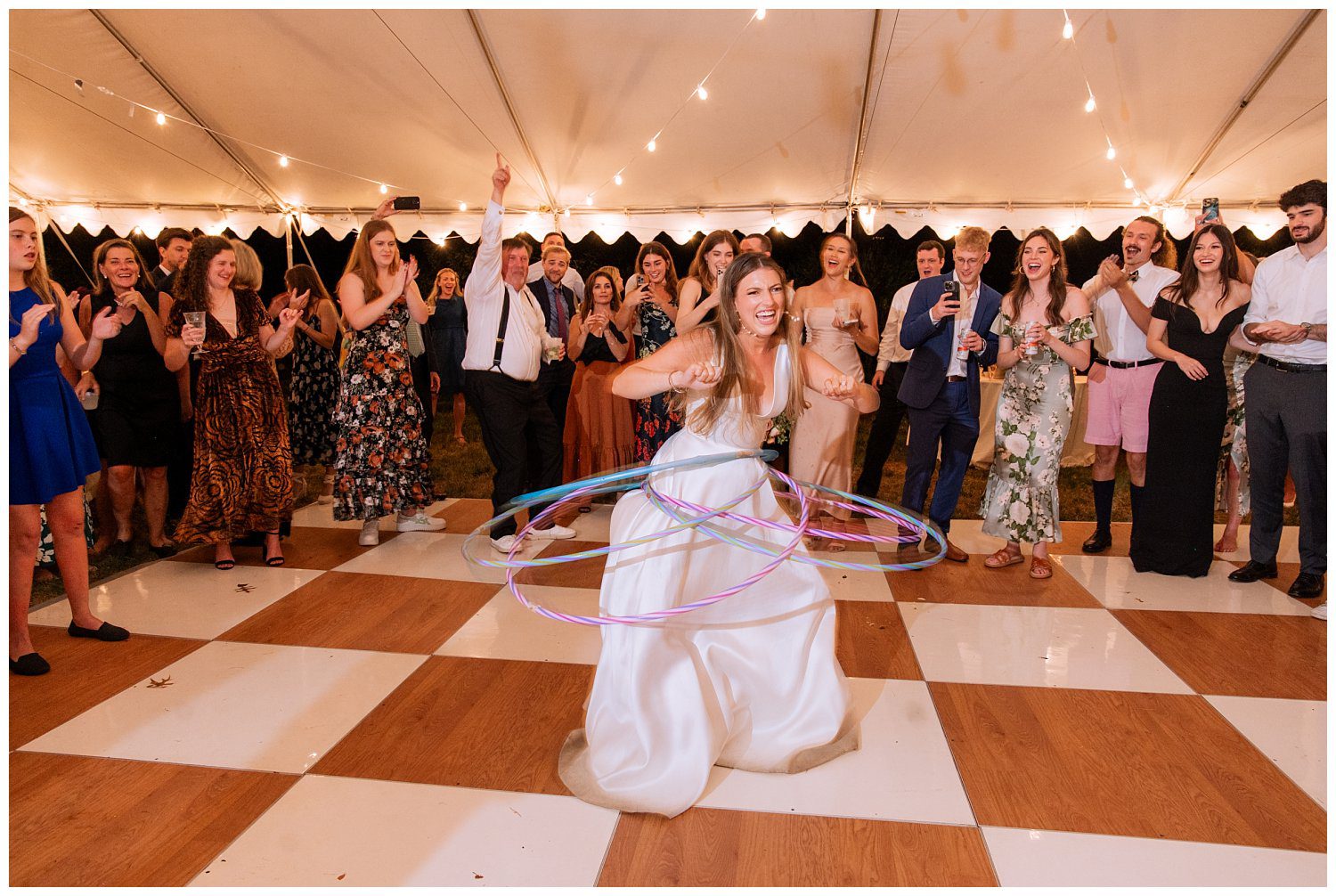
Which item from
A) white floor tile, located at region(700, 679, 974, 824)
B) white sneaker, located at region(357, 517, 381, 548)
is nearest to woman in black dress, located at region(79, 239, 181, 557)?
white sneaker, located at region(357, 517, 381, 548)

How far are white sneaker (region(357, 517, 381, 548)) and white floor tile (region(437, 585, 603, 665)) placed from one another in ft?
4.11

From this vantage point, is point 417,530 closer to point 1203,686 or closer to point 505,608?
point 505,608

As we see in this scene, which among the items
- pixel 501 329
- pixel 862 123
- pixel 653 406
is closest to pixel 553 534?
pixel 653 406

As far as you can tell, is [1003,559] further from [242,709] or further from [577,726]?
[242,709]

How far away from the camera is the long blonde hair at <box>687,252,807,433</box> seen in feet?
8.49

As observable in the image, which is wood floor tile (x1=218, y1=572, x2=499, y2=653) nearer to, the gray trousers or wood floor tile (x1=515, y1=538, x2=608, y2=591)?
wood floor tile (x1=515, y1=538, x2=608, y2=591)

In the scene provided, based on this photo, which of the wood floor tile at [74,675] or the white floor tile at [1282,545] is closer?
the wood floor tile at [74,675]

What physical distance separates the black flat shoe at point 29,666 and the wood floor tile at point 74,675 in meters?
0.02

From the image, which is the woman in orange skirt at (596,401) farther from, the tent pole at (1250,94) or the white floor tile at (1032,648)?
the tent pole at (1250,94)

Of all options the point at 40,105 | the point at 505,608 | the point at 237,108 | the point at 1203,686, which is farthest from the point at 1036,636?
the point at 40,105

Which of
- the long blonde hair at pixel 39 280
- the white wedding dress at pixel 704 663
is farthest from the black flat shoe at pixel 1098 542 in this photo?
the long blonde hair at pixel 39 280

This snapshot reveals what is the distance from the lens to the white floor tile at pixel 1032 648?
120 inches

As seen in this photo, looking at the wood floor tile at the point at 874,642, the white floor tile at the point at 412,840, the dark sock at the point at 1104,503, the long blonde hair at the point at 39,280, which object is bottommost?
the wood floor tile at the point at 874,642

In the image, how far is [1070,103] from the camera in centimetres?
636
